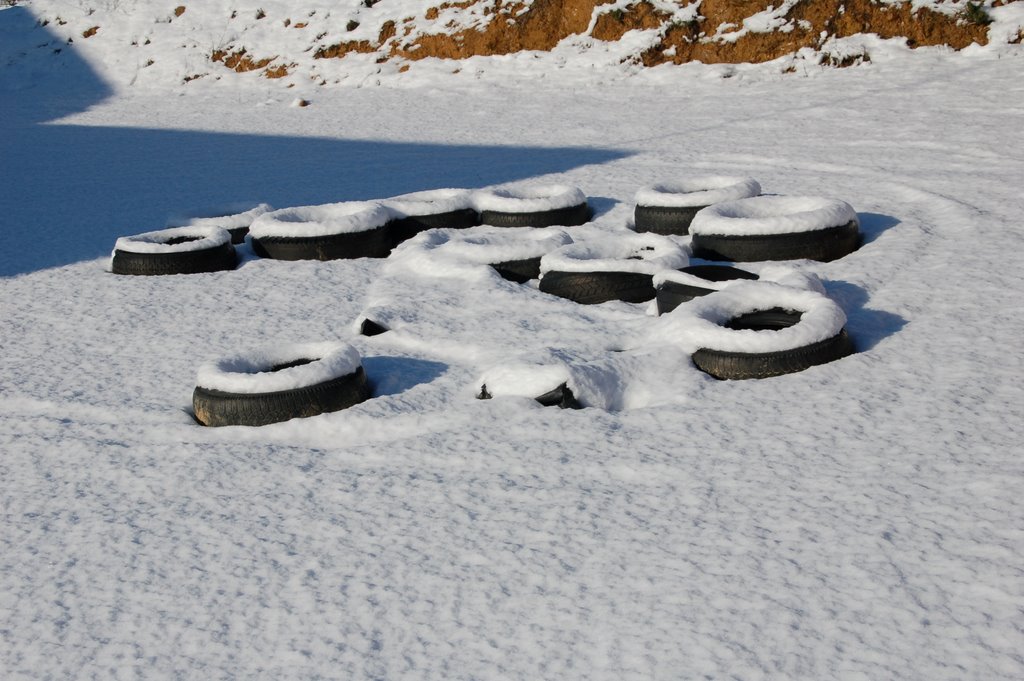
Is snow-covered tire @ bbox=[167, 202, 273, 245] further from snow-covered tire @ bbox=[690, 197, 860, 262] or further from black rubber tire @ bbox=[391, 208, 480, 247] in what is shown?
snow-covered tire @ bbox=[690, 197, 860, 262]

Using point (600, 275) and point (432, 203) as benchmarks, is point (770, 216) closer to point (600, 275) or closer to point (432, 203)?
point (600, 275)

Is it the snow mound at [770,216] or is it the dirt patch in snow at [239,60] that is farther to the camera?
the dirt patch in snow at [239,60]

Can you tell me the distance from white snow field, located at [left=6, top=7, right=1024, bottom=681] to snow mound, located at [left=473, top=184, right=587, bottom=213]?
0.20 metres

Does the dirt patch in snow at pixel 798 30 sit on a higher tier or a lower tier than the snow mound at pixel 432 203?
higher

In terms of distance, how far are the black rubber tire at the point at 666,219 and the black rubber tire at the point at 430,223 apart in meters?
0.94

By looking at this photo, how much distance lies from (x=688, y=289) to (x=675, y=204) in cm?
141

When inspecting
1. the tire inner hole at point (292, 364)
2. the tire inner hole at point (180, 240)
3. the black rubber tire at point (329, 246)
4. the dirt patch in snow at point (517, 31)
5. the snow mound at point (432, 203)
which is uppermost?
the dirt patch in snow at point (517, 31)

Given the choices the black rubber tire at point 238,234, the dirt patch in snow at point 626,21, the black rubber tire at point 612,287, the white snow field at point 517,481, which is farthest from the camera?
the dirt patch in snow at point 626,21

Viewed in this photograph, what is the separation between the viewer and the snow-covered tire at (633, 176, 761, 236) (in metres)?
5.27

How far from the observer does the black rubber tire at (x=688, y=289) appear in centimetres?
397

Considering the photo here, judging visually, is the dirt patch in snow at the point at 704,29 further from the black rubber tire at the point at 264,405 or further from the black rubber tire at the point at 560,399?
the black rubber tire at the point at 264,405

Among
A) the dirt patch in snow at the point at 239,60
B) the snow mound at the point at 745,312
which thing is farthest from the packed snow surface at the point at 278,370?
the dirt patch in snow at the point at 239,60

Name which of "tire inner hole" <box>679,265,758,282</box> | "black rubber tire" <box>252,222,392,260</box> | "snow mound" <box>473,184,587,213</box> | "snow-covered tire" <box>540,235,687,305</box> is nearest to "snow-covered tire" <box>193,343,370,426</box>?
"snow-covered tire" <box>540,235,687,305</box>

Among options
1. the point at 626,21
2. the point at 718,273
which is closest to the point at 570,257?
the point at 718,273
